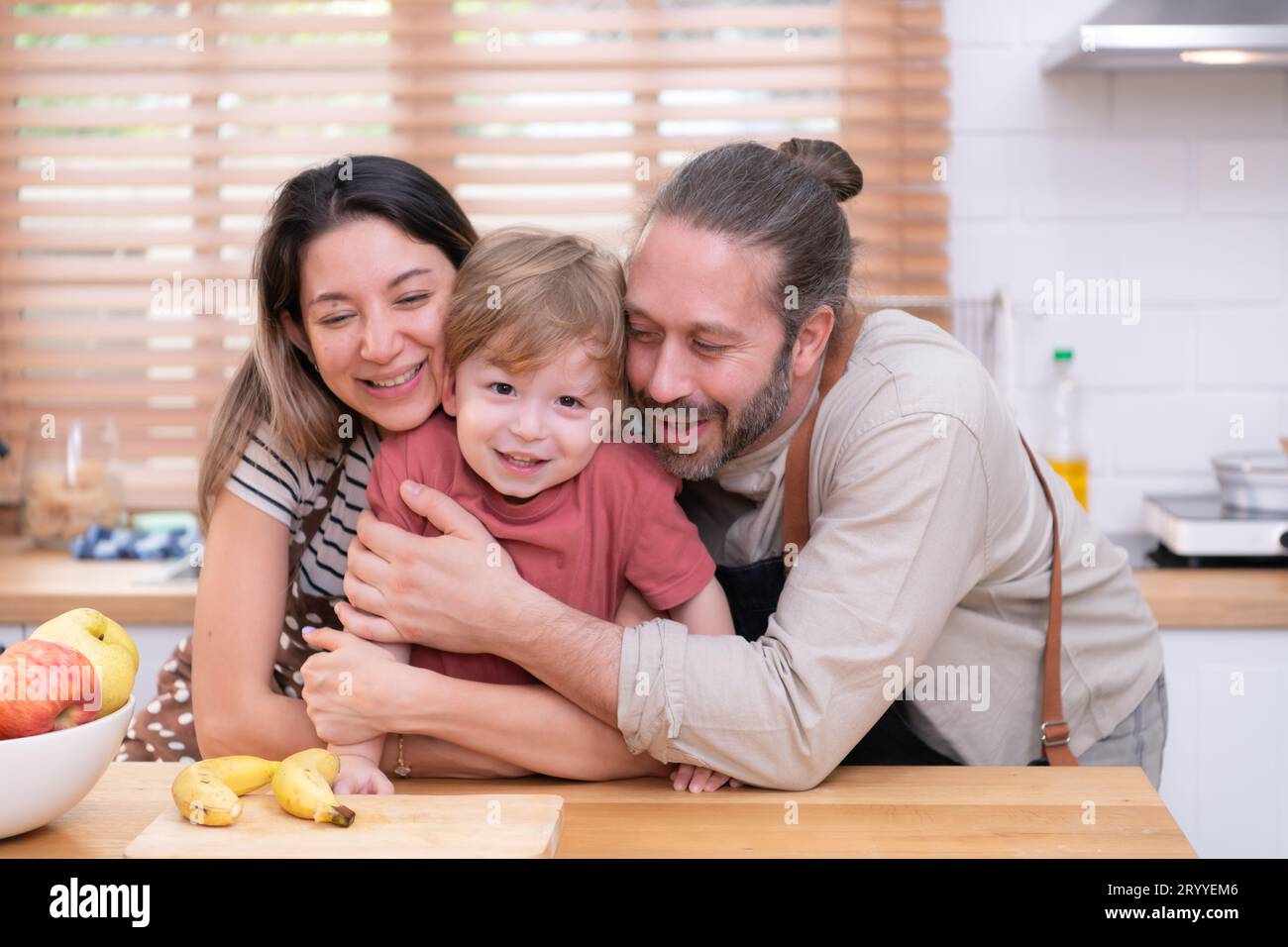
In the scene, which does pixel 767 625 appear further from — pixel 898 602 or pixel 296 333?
pixel 296 333

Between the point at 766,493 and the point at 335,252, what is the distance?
572mm

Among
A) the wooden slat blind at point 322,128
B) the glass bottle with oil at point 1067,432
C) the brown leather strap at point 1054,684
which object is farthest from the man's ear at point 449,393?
the glass bottle with oil at point 1067,432

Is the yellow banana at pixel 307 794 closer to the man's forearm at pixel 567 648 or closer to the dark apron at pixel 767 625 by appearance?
the man's forearm at pixel 567 648

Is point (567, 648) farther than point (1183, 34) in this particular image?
No

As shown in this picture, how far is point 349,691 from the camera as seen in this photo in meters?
1.25

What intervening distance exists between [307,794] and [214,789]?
0.09 meters

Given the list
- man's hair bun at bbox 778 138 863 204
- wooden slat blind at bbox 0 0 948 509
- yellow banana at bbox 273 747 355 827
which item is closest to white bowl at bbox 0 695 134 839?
yellow banana at bbox 273 747 355 827

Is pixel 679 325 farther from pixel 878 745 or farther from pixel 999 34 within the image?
pixel 999 34

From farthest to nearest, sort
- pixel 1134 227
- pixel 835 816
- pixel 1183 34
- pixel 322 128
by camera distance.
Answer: pixel 322 128 → pixel 1134 227 → pixel 1183 34 → pixel 835 816

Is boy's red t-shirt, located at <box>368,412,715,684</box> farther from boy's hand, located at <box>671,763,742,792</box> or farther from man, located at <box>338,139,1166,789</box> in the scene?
boy's hand, located at <box>671,763,742,792</box>

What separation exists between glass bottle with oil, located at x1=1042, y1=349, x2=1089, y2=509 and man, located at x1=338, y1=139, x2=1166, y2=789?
84 cm

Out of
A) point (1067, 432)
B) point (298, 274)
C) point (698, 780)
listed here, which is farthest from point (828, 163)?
point (1067, 432)

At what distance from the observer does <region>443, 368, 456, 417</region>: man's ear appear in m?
1.41
